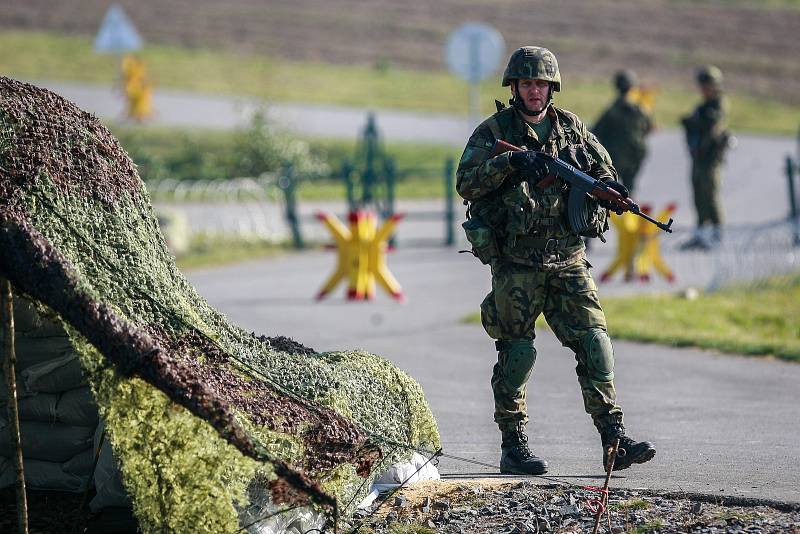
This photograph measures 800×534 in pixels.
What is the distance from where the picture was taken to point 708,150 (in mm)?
19516

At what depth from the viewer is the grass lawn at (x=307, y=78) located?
3881 centimetres

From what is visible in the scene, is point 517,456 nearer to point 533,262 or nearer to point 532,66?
→ point 533,262

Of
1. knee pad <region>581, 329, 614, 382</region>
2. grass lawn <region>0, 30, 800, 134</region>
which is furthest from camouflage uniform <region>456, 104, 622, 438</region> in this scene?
grass lawn <region>0, 30, 800, 134</region>

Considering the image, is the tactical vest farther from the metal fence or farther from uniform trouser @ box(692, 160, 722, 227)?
the metal fence

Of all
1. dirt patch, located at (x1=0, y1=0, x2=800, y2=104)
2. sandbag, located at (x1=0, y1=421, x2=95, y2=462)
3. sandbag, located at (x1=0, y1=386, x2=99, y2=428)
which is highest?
dirt patch, located at (x1=0, y1=0, x2=800, y2=104)

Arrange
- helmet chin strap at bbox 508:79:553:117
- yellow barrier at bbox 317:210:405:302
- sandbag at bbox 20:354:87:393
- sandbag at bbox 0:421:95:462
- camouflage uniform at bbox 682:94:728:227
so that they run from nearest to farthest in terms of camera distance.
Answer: sandbag at bbox 20:354:87:393 < sandbag at bbox 0:421:95:462 < helmet chin strap at bbox 508:79:553:117 < yellow barrier at bbox 317:210:405:302 < camouflage uniform at bbox 682:94:728:227

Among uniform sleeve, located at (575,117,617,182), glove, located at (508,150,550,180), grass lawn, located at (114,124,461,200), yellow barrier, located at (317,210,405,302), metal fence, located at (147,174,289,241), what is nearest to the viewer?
glove, located at (508,150,550,180)

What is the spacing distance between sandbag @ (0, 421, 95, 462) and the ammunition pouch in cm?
218

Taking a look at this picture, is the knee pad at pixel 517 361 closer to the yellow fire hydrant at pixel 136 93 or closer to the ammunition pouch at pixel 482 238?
the ammunition pouch at pixel 482 238

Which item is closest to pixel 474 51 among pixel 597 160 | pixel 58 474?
pixel 597 160

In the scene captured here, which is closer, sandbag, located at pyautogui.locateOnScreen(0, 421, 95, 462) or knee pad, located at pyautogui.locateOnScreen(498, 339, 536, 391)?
sandbag, located at pyautogui.locateOnScreen(0, 421, 95, 462)

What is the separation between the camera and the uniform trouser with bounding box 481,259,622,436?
773 centimetres

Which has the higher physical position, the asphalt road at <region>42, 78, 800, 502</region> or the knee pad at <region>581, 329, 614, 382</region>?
the knee pad at <region>581, 329, 614, 382</region>

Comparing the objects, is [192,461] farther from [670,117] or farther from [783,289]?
[670,117]
